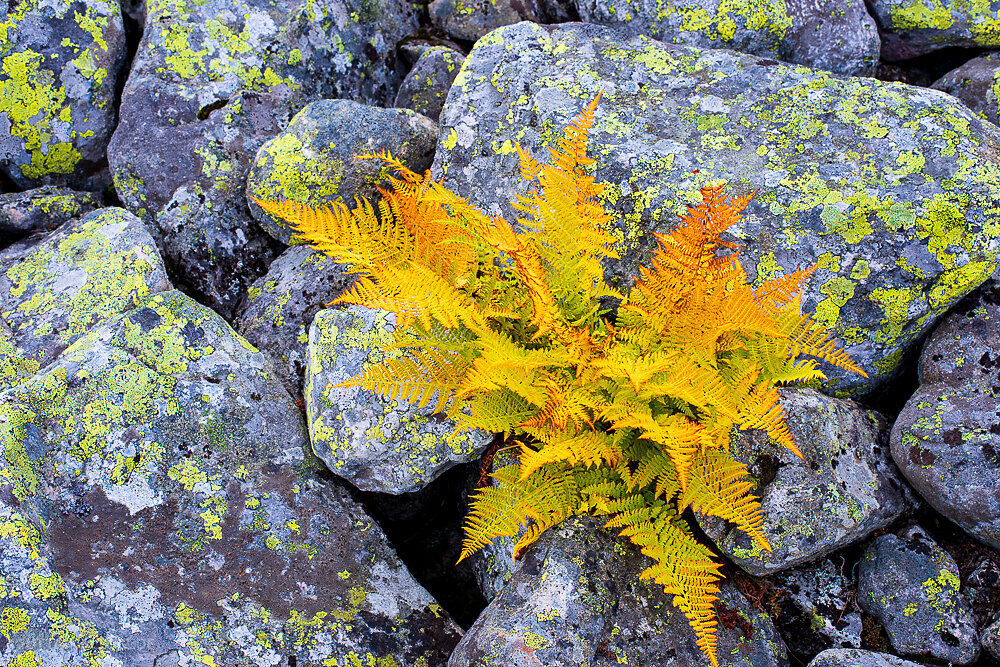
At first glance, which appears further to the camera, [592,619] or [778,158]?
[778,158]

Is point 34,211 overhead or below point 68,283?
overhead

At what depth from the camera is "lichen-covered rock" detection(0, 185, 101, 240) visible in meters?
5.48

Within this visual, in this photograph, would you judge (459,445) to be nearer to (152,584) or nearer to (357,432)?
(357,432)

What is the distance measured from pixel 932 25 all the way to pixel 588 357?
4.22 metres

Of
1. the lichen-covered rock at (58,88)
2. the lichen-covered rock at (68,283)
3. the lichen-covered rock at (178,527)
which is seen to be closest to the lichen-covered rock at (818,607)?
the lichen-covered rock at (178,527)

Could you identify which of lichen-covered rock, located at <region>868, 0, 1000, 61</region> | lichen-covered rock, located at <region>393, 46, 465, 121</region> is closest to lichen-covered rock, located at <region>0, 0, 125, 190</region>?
lichen-covered rock, located at <region>393, 46, 465, 121</region>

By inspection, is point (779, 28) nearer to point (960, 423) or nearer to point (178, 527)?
point (960, 423)

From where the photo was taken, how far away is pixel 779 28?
16.5 feet

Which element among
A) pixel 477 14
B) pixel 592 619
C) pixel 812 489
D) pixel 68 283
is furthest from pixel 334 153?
pixel 812 489

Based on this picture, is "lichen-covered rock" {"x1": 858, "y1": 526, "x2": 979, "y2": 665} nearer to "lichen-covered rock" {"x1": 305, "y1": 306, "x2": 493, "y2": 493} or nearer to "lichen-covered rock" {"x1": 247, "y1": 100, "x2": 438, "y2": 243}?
"lichen-covered rock" {"x1": 305, "y1": 306, "x2": 493, "y2": 493}

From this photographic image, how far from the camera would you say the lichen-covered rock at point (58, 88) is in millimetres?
5605

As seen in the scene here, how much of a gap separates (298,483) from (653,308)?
2411 mm

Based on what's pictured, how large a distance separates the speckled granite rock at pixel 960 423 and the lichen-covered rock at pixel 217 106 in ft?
15.6

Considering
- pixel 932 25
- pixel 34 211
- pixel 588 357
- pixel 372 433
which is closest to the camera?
pixel 588 357
